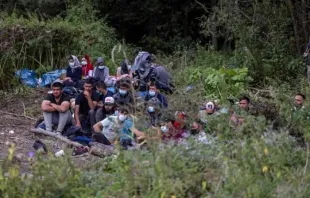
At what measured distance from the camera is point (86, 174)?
20.8 ft

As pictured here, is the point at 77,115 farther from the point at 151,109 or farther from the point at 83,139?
the point at 151,109

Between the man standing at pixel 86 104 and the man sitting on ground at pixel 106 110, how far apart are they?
276 mm

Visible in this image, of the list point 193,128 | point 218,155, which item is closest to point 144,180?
→ point 218,155

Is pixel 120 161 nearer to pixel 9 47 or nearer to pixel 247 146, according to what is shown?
pixel 247 146

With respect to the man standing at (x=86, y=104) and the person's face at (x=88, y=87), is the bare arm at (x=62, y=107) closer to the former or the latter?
the man standing at (x=86, y=104)

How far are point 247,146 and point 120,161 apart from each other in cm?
115

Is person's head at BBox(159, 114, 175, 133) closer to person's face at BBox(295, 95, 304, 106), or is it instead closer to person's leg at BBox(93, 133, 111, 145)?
person's face at BBox(295, 95, 304, 106)

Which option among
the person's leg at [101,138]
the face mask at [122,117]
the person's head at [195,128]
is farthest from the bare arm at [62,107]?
the person's head at [195,128]

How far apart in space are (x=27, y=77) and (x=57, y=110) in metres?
4.40

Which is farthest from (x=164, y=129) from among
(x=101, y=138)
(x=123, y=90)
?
(x=123, y=90)

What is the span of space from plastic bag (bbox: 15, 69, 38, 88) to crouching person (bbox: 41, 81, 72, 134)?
4.12m

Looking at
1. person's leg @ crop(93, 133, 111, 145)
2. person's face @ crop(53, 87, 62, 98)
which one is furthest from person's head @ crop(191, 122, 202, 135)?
person's face @ crop(53, 87, 62, 98)

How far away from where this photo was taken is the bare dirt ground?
32.6 ft

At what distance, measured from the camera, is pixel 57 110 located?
37.2ft
